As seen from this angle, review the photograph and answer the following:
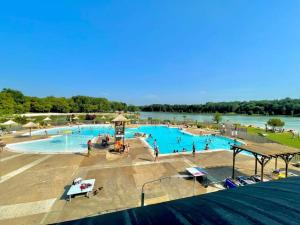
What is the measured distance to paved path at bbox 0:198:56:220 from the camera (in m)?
6.40

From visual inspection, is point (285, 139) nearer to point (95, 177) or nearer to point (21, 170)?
point (95, 177)

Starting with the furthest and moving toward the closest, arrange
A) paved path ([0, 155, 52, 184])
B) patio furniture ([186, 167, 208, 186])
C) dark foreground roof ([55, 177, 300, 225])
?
paved path ([0, 155, 52, 184])
patio furniture ([186, 167, 208, 186])
dark foreground roof ([55, 177, 300, 225])

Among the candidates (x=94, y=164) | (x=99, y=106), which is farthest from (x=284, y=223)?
(x=99, y=106)

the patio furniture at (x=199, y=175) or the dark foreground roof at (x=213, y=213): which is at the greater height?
the dark foreground roof at (x=213, y=213)

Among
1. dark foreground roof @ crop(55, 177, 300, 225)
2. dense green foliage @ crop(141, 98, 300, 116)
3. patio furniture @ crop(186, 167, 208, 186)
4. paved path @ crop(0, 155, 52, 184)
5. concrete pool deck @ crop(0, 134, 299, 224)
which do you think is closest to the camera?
dark foreground roof @ crop(55, 177, 300, 225)

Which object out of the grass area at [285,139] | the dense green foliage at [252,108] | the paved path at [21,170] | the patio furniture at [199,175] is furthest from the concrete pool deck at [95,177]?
the dense green foliage at [252,108]

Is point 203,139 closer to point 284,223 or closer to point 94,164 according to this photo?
point 94,164

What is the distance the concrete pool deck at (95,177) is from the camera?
6.69 metres

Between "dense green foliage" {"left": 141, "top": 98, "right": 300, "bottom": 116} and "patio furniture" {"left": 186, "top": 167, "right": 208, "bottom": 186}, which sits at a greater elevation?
"dense green foliage" {"left": 141, "top": 98, "right": 300, "bottom": 116}

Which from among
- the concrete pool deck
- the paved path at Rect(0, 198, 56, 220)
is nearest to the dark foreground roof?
the concrete pool deck

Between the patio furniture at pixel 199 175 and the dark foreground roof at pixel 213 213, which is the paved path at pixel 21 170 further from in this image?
the dark foreground roof at pixel 213 213

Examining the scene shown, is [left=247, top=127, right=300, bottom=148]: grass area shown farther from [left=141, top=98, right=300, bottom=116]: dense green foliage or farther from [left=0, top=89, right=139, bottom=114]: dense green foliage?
[left=141, top=98, right=300, bottom=116]: dense green foliage

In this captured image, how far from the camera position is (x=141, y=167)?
1133 centimetres

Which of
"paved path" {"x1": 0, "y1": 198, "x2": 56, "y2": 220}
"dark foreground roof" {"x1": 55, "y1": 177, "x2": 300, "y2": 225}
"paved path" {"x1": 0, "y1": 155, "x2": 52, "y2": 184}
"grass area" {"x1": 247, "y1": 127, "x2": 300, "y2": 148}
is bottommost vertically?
"paved path" {"x1": 0, "y1": 155, "x2": 52, "y2": 184}
